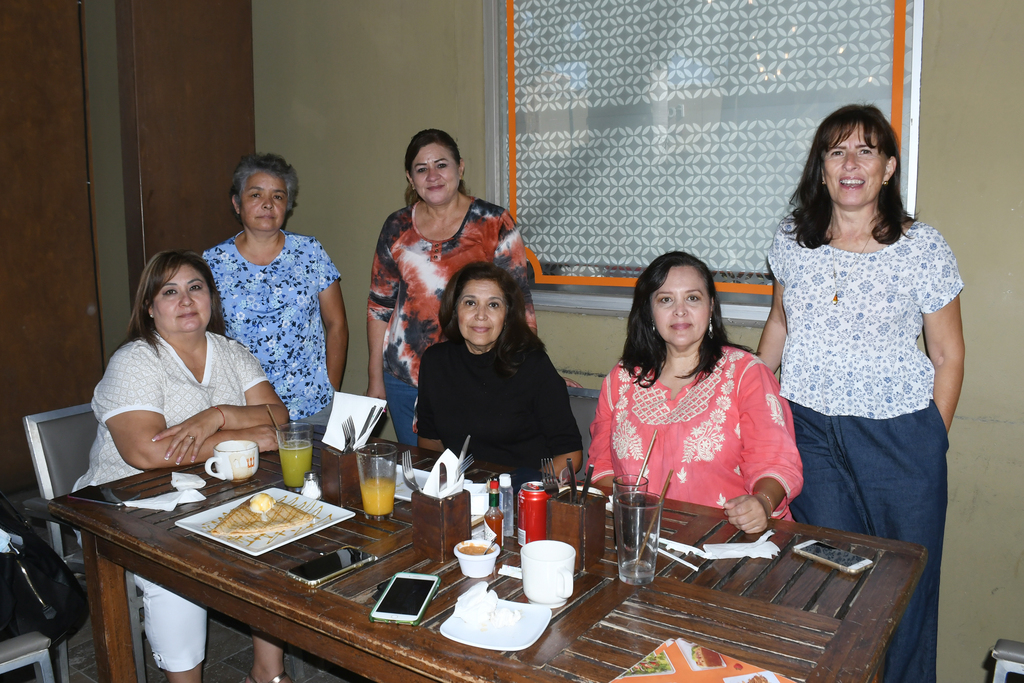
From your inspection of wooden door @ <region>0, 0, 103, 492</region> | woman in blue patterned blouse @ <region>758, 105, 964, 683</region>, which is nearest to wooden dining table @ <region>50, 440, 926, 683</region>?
woman in blue patterned blouse @ <region>758, 105, 964, 683</region>

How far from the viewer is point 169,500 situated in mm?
1816

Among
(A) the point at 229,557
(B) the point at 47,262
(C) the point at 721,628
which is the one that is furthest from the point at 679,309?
(B) the point at 47,262

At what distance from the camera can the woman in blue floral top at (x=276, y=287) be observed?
289cm

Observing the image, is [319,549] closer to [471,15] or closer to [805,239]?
[805,239]

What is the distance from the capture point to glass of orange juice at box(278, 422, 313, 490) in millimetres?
1900

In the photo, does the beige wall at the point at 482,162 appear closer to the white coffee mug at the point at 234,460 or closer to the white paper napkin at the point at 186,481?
the white coffee mug at the point at 234,460

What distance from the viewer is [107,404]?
2.19 m

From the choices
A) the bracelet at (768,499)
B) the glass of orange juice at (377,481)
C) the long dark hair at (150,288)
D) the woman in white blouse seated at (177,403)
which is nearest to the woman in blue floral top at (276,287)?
the woman in white blouse seated at (177,403)

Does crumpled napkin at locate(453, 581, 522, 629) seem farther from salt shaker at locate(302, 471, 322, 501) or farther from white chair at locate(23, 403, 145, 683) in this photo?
white chair at locate(23, 403, 145, 683)

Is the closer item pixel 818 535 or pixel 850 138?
pixel 818 535

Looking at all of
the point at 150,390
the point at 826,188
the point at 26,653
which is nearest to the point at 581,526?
the point at 26,653

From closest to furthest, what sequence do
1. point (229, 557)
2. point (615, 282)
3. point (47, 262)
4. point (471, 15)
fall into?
point (229, 557) → point (615, 282) → point (471, 15) → point (47, 262)

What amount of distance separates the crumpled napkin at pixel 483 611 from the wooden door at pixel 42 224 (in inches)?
160

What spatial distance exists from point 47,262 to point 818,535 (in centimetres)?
445
